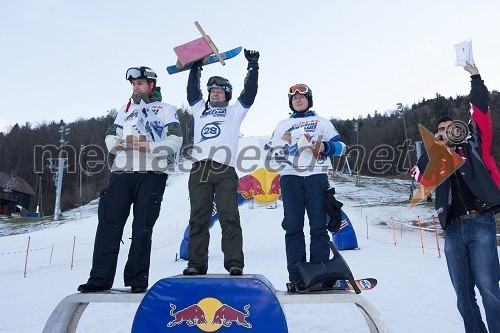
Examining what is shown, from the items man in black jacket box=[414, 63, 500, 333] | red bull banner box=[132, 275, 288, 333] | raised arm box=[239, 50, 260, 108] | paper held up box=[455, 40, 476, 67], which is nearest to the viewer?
red bull banner box=[132, 275, 288, 333]

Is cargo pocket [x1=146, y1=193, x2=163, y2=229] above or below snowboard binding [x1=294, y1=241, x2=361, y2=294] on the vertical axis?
above

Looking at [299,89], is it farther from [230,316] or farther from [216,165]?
[230,316]

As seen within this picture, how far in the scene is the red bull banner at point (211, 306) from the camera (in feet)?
8.55

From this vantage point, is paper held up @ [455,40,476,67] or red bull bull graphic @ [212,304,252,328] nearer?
red bull bull graphic @ [212,304,252,328]

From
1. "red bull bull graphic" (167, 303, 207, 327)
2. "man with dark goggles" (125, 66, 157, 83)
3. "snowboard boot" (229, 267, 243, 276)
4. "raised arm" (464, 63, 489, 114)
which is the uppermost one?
"man with dark goggles" (125, 66, 157, 83)

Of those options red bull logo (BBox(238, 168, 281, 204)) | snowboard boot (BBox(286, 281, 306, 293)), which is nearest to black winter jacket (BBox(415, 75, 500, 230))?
snowboard boot (BBox(286, 281, 306, 293))

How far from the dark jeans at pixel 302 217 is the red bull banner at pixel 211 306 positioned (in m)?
0.71

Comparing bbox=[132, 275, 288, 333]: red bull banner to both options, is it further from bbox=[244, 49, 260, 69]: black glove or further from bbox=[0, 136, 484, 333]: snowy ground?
bbox=[244, 49, 260, 69]: black glove

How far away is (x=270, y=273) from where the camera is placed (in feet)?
28.3

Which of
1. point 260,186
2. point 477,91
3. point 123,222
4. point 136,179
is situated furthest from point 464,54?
point 260,186

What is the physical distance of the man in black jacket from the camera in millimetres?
2883

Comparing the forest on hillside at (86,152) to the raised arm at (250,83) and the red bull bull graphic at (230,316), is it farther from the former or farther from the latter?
the red bull bull graphic at (230,316)

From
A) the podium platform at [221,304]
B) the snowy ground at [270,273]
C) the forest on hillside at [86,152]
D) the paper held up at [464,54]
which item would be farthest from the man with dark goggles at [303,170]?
the forest on hillside at [86,152]

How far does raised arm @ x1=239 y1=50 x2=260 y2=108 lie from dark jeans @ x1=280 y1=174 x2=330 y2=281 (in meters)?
0.96
